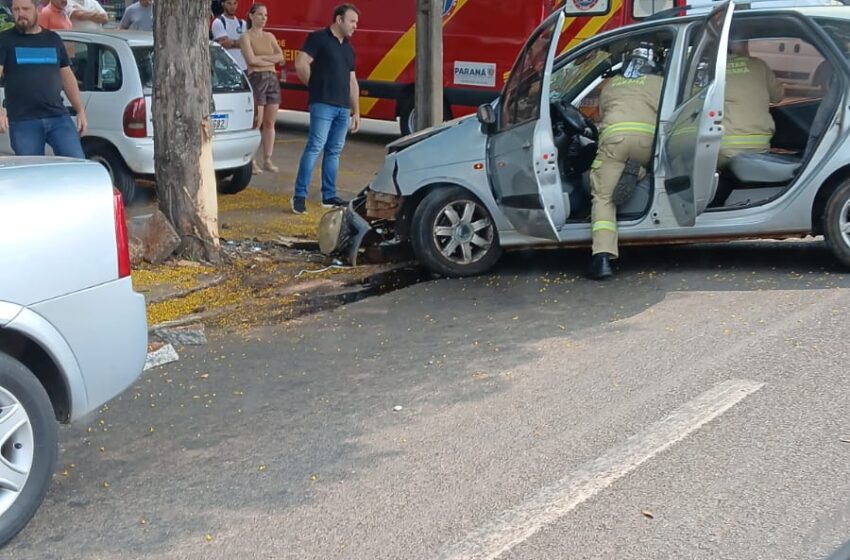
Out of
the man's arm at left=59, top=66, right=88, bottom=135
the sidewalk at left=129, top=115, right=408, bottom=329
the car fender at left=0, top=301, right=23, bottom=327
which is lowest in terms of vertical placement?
Answer: the sidewalk at left=129, top=115, right=408, bottom=329

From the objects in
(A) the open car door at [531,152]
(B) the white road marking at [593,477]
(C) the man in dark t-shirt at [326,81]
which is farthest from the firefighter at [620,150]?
(C) the man in dark t-shirt at [326,81]

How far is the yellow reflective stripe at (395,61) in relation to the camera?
1380 centimetres

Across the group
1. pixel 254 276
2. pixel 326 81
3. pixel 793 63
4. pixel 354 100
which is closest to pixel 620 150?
pixel 793 63

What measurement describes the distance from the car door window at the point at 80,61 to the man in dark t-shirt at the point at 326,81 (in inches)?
75.5

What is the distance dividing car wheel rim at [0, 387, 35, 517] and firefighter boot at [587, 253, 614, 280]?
168 inches

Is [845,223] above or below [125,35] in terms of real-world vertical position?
below

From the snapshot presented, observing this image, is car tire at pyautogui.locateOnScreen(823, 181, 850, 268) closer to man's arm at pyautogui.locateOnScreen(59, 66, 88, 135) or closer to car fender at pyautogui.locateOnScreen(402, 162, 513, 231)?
car fender at pyautogui.locateOnScreen(402, 162, 513, 231)

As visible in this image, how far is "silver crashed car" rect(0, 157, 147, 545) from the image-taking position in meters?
3.84

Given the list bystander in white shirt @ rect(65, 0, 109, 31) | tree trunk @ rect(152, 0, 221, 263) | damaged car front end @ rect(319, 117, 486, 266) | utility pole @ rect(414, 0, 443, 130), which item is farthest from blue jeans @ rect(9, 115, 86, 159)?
bystander in white shirt @ rect(65, 0, 109, 31)

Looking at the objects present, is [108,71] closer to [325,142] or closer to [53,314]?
[325,142]

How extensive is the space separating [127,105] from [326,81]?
1.76 m

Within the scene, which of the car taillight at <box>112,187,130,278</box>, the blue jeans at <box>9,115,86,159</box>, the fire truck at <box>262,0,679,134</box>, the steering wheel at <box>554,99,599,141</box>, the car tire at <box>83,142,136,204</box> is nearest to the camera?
the car taillight at <box>112,187,130,278</box>

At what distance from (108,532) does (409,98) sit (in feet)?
34.9

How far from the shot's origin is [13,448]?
3.90 metres
